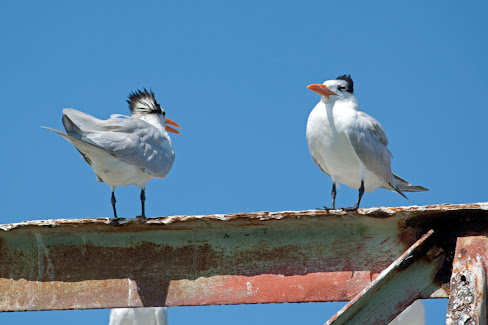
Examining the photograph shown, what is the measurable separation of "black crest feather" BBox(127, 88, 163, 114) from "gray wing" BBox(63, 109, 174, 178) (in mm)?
1057

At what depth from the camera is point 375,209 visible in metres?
4.14

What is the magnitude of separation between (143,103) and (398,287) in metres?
6.12

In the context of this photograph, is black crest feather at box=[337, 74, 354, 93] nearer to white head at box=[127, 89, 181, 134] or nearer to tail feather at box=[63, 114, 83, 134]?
white head at box=[127, 89, 181, 134]

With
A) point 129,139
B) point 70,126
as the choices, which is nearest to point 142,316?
point 129,139

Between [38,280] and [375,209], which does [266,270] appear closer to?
[375,209]

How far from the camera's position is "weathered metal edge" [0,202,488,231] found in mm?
3984

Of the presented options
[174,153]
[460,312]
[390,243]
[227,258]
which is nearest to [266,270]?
[227,258]

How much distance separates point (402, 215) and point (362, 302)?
569 mm

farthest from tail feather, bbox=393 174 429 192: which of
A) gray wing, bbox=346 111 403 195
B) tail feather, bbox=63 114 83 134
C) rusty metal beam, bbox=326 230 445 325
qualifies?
rusty metal beam, bbox=326 230 445 325

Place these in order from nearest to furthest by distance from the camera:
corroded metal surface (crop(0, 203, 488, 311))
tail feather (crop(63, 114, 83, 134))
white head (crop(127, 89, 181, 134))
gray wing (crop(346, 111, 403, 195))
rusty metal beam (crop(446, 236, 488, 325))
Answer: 1. rusty metal beam (crop(446, 236, 488, 325))
2. corroded metal surface (crop(0, 203, 488, 311))
3. tail feather (crop(63, 114, 83, 134))
4. gray wing (crop(346, 111, 403, 195))
5. white head (crop(127, 89, 181, 134))

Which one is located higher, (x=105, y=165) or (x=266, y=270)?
(x=105, y=165)

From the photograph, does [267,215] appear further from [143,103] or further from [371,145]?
[143,103]

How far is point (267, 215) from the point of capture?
4277 millimetres

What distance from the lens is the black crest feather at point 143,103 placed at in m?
9.44
